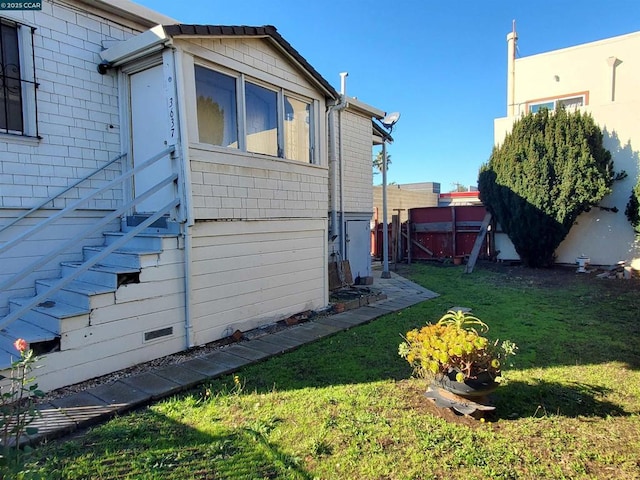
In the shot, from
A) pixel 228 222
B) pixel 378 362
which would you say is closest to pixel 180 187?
pixel 228 222

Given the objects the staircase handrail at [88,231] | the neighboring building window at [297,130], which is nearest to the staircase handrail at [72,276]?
the staircase handrail at [88,231]

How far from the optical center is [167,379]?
358cm

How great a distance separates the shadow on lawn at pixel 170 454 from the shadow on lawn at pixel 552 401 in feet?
5.90

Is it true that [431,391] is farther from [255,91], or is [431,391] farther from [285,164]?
[255,91]

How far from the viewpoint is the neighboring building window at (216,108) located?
4.64m

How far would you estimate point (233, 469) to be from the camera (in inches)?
90.3

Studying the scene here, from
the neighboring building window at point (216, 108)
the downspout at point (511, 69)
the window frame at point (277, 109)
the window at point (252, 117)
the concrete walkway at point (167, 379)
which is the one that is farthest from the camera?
the downspout at point (511, 69)

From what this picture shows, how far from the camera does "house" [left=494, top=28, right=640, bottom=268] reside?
973 cm

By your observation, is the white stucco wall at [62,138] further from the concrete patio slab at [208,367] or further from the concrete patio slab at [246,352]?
the concrete patio slab at [246,352]

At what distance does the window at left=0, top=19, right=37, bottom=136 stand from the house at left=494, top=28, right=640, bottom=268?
11.3 m

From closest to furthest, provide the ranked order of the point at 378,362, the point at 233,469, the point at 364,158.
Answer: the point at 233,469 → the point at 378,362 → the point at 364,158

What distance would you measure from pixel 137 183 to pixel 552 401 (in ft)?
16.9

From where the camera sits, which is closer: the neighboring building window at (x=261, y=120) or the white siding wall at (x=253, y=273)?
the white siding wall at (x=253, y=273)

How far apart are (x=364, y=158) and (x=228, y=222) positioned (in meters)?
5.50
